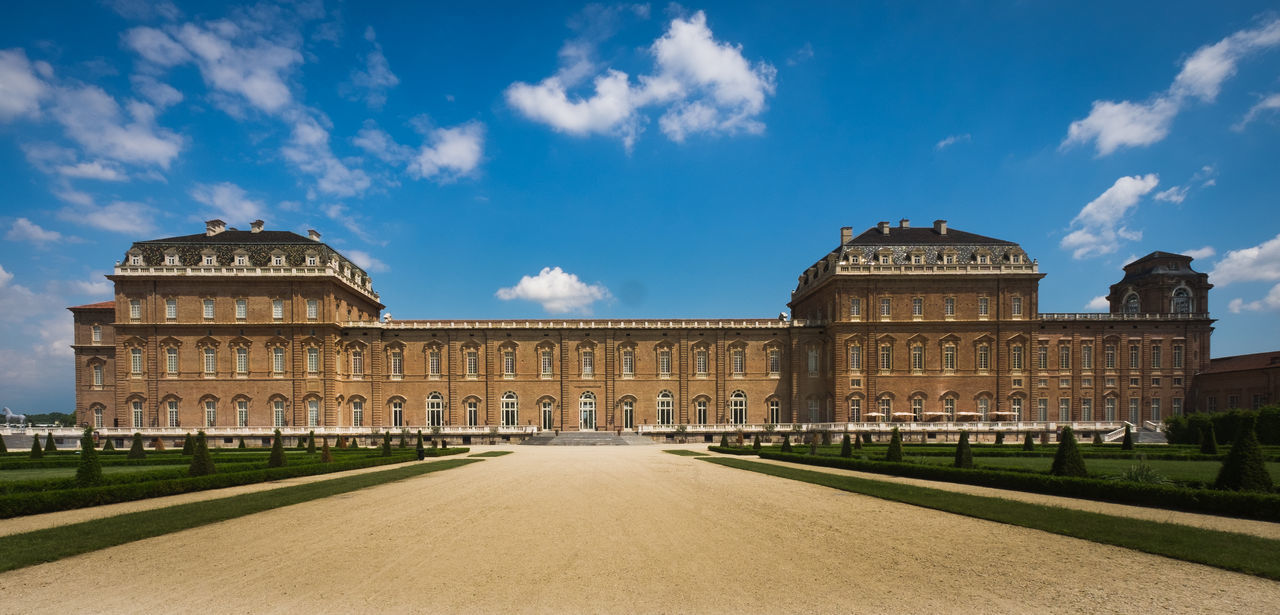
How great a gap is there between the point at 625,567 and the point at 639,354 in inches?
1634

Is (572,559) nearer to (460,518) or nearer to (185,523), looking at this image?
(460,518)

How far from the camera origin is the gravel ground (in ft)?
23.8

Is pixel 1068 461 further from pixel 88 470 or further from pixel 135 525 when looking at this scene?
pixel 88 470

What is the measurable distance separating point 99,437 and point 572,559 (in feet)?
163

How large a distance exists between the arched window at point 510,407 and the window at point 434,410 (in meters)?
4.77

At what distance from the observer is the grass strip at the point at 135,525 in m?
9.71

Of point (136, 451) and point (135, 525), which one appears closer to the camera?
point (135, 525)

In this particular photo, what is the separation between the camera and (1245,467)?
13.7 meters

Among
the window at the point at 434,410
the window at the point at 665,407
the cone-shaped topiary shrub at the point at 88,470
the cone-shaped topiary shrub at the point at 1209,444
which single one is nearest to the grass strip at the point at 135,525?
the cone-shaped topiary shrub at the point at 88,470

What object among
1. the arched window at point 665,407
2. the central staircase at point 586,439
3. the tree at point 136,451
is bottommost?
the central staircase at point 586,439

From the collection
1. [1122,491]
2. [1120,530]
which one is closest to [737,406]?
[1122,491]

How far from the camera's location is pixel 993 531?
1112 cm

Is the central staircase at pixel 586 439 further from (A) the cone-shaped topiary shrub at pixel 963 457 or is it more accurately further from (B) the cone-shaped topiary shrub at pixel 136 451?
(A) the cone-shaped topiary shrub at pixel 963 457

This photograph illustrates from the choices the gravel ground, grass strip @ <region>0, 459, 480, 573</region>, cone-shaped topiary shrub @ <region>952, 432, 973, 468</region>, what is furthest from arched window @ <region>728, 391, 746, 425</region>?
the gravel ground
